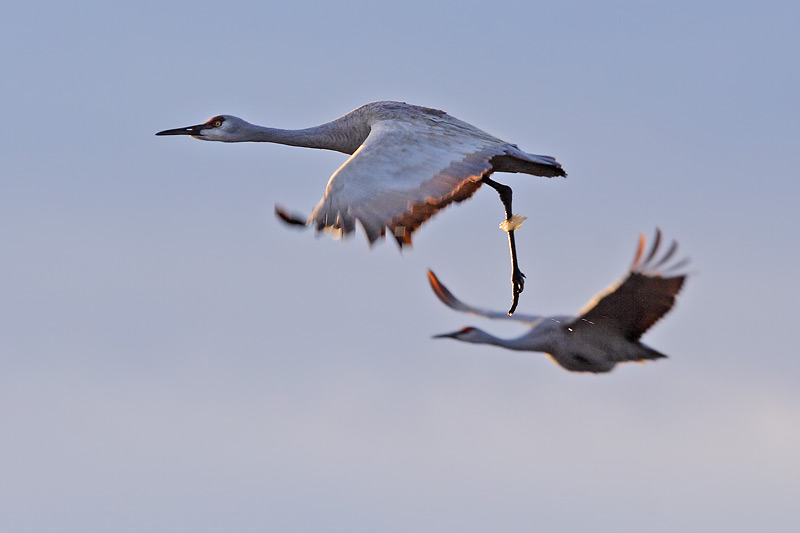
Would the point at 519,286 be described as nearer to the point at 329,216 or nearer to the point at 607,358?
the point at 607,358

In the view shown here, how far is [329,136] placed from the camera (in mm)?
16844

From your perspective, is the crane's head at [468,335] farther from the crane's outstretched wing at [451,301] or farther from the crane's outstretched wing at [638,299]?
the crane's outstretched wing at [638,299]

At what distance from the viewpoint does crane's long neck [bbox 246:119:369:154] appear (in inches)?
652

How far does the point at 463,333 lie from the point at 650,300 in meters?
4.97

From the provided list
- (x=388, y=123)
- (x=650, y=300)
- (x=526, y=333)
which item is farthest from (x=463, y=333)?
(x=388, y=123)

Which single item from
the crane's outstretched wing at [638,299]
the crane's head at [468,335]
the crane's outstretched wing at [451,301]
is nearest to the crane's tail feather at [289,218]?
the crane's outstretched wing at [638,299]

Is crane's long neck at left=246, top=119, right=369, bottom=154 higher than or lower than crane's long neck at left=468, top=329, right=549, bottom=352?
higher

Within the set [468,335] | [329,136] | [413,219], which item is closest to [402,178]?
[413,219]

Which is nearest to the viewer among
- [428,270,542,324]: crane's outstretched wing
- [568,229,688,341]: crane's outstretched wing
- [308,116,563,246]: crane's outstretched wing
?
[308,116,563,246]: crane's outstretched wing

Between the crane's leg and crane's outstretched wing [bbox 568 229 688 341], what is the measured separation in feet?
3.55

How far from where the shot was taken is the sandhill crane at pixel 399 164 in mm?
11766

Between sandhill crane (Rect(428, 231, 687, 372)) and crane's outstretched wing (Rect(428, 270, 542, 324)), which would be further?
crane's outstretched wing (Rect(428, 270, 542, 324))

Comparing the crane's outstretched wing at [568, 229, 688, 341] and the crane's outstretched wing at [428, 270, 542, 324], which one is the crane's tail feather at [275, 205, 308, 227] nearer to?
the crane's outstretched wing at [568, 229, 688, 341]

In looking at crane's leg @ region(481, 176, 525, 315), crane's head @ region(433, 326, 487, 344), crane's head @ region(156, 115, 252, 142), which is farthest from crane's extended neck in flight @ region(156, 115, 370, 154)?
crane's head @ region(433, 326, 487, 344)
